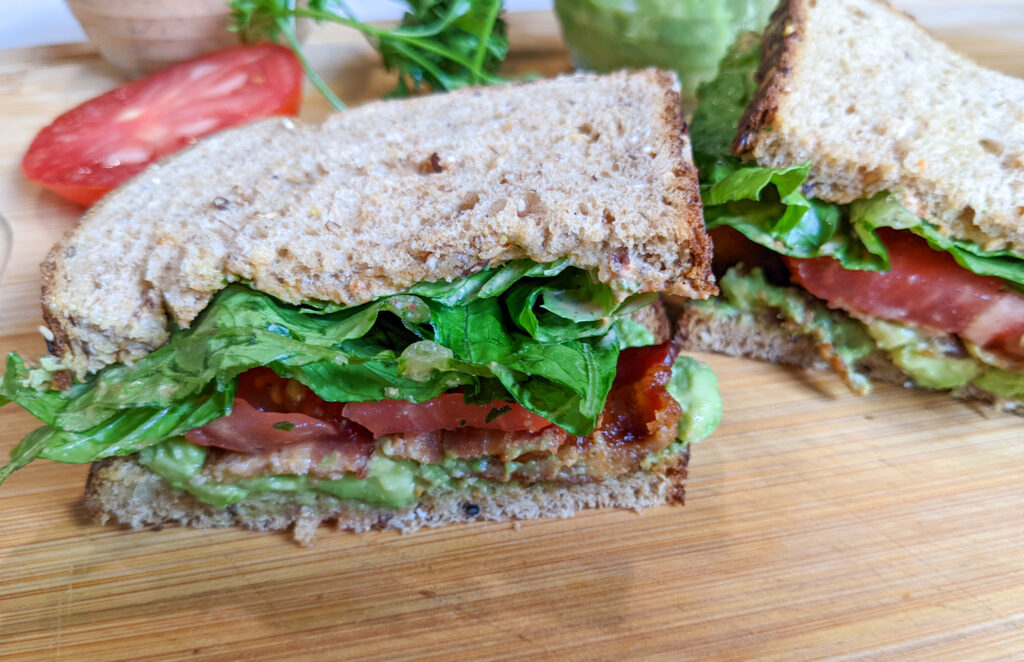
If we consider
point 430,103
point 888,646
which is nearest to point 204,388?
point 430,103

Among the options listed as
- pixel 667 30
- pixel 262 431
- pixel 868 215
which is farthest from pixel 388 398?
pixel 667 30

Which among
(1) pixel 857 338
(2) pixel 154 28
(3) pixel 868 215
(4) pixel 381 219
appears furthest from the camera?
(2) pixel 154 28

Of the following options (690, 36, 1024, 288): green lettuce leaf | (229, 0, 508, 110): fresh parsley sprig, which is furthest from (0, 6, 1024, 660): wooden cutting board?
(229, 0, 508, 110): fresh parsley sprig

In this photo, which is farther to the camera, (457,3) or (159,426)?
(457,3)

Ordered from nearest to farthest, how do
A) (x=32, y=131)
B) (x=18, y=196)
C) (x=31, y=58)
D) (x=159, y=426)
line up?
(x=159, y=426) < (x=18, y=196) < (x=32, y=131) < (x=31, y=58)

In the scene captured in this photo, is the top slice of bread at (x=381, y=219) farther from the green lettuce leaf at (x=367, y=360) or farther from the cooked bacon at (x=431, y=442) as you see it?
the cooked bacon at (x=431, y=442)

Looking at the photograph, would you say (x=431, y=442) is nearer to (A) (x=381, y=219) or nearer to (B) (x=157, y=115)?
(A) (x=381, y=219)

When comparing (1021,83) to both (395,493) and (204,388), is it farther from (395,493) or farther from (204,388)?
(204,388)
